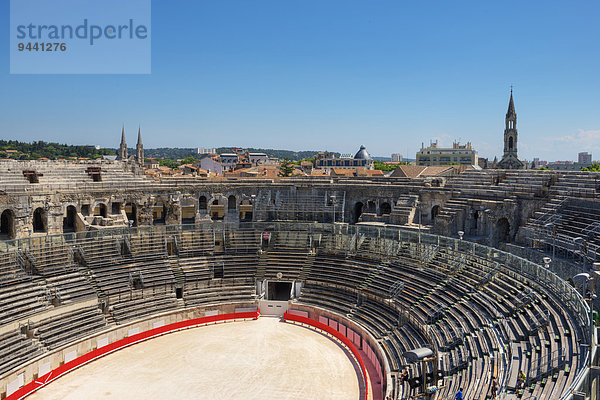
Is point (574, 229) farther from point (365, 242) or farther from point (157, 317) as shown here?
point (157, 317)

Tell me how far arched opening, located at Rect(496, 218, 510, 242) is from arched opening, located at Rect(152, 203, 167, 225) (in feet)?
102

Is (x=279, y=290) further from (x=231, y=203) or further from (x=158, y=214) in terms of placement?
(x=158, y=214)

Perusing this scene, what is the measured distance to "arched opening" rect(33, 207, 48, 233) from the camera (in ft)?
123

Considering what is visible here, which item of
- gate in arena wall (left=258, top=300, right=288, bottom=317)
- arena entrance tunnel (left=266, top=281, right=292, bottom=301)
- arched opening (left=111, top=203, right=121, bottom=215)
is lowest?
gate in arena wall (left=258, top=300, right=288, bottom=317)

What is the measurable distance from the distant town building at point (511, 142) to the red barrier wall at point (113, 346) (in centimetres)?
5624

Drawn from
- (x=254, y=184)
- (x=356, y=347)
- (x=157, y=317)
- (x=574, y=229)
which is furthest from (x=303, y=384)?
(x=254, y=184)

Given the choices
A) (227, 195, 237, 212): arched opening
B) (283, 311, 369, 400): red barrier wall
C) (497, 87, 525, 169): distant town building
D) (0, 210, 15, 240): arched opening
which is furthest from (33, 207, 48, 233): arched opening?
(497, 87, 525, 169): distant town building

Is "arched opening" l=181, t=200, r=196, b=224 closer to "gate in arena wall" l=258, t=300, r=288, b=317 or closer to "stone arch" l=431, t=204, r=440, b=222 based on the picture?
"gate in arena wall" l=258, t=300, r=288, b=317

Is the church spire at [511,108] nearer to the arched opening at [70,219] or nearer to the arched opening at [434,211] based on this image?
the arched opening at [434,211]

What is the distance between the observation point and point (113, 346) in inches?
1135

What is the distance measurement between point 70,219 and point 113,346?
17.2 meters

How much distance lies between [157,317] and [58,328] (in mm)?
6251

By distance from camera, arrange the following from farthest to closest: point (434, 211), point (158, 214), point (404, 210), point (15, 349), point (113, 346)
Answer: point (158, 214), point (434, 211), point (404, 210), point (113, 346), point (15, 349)

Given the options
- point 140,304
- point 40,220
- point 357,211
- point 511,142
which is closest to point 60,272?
point 140,304
